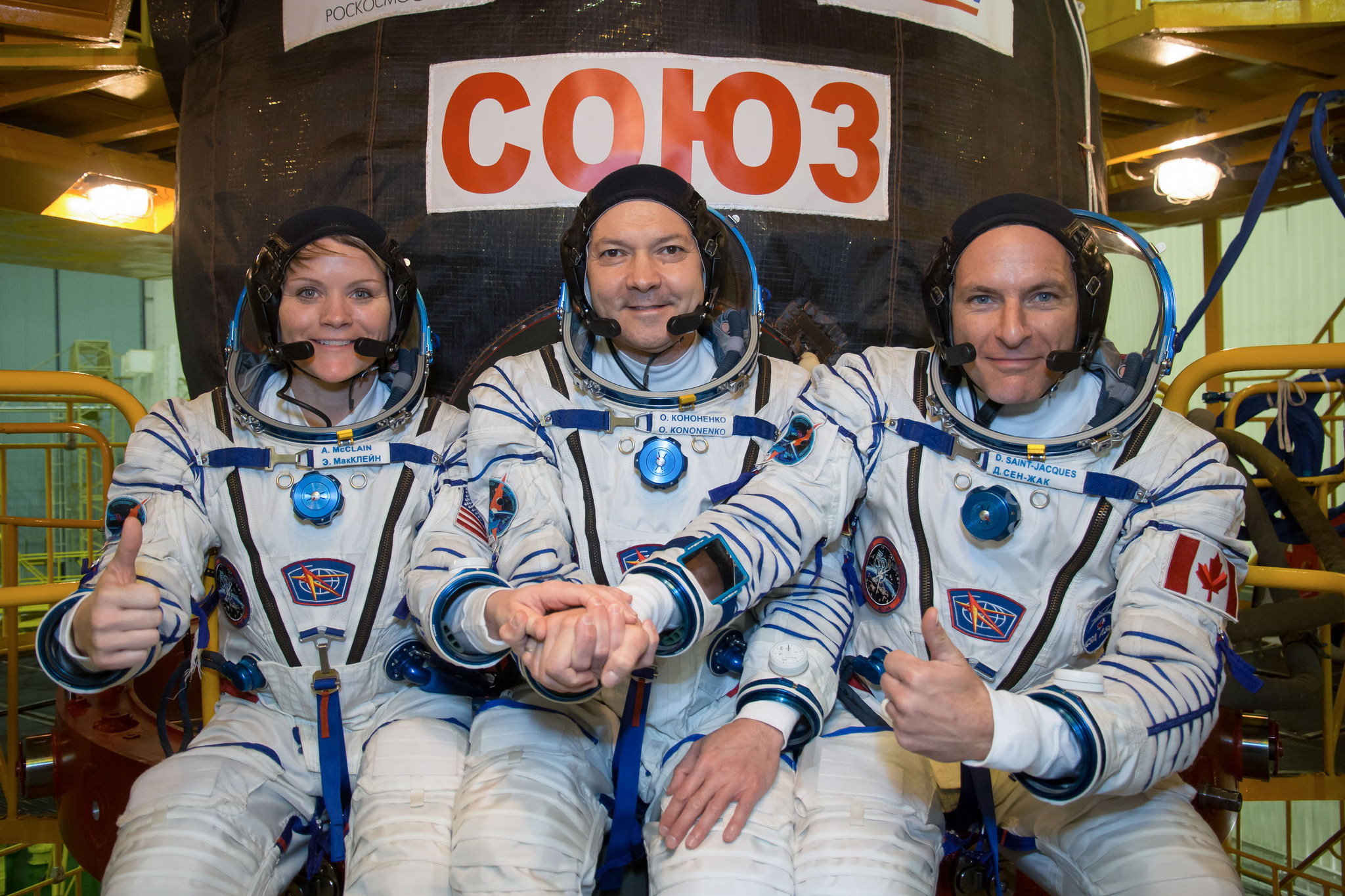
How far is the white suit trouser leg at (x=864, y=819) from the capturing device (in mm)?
1371

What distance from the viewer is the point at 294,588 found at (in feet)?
5.93

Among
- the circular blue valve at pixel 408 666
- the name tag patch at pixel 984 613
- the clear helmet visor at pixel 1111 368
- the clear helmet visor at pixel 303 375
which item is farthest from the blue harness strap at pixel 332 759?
the clear helmet visor at pixel 1111 368

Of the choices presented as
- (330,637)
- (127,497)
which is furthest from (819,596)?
(127,497)

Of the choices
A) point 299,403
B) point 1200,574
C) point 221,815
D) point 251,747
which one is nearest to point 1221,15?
point 1200,574

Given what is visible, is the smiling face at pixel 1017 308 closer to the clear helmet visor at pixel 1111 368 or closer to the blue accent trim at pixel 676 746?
the clear helmet visor at pixel 1111 368

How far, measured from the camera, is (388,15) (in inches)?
101

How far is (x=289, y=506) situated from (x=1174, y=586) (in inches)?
66.1

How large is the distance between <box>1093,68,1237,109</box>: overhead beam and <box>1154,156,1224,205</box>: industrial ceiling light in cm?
41

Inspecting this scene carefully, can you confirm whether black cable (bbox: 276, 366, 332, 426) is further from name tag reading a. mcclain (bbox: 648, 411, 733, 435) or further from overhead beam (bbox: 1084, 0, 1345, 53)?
overhead beam (bbox: 1084, 0, 1345, 53)

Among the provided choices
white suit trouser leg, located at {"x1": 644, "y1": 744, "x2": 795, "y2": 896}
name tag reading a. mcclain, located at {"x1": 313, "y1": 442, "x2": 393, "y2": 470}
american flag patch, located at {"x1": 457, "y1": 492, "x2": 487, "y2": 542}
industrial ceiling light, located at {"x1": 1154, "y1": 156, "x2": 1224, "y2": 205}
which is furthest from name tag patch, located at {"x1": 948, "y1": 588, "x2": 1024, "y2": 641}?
industrial ceiling light, located at {"x1": 1154, "y1": 156, "x2": 1224, "y2": 205}

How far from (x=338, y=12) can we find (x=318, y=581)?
1.81 metres

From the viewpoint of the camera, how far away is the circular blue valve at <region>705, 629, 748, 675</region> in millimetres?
1743

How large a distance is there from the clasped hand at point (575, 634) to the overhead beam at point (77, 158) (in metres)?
5.70

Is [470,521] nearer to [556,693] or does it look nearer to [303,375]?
[556,693]
